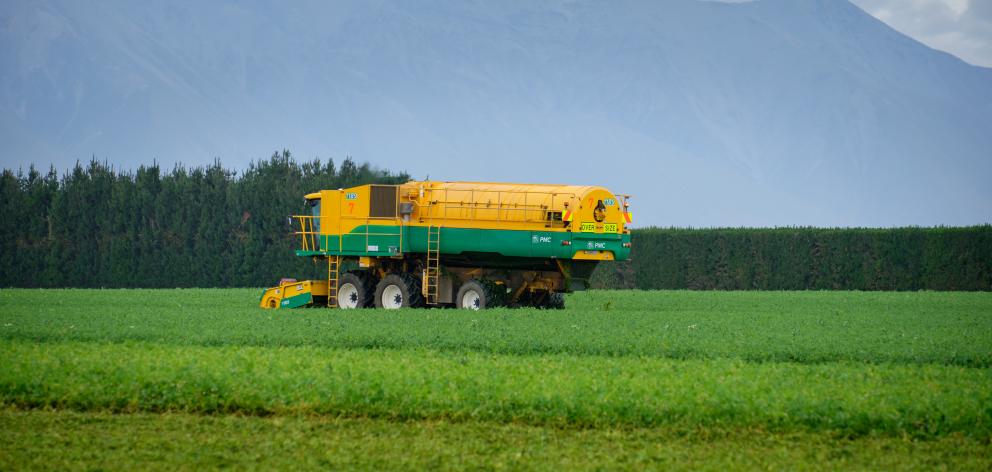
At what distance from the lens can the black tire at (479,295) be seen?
30.5m

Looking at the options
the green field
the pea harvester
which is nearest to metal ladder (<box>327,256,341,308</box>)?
the pea harvester

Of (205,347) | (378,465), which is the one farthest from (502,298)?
(378,465)

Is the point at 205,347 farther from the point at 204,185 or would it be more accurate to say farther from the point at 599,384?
the point at 204,185

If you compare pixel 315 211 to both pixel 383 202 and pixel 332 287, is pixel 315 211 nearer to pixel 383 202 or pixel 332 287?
pixel 332 287

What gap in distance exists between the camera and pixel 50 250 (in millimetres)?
52469

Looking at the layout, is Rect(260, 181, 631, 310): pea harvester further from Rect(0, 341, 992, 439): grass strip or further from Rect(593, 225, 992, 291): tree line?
Rect(593, 225, 992, 291): tree line

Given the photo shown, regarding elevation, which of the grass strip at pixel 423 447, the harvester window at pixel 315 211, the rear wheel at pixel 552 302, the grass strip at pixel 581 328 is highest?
the harvester window at pixel 315 211

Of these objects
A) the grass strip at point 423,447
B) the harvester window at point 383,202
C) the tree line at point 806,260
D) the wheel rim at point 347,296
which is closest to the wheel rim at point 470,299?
the harvester window at point 383,202

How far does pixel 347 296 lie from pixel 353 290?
0.80 feet

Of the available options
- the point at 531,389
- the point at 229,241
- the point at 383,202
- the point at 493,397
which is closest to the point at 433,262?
the point at 383,202

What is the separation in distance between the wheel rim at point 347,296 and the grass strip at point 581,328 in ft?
8.60

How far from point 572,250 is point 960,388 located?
15.5 m

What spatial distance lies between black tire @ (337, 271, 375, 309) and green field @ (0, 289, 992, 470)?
9187 mm

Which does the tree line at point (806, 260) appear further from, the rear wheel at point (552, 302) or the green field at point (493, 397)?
the green field at point (493, 397)
